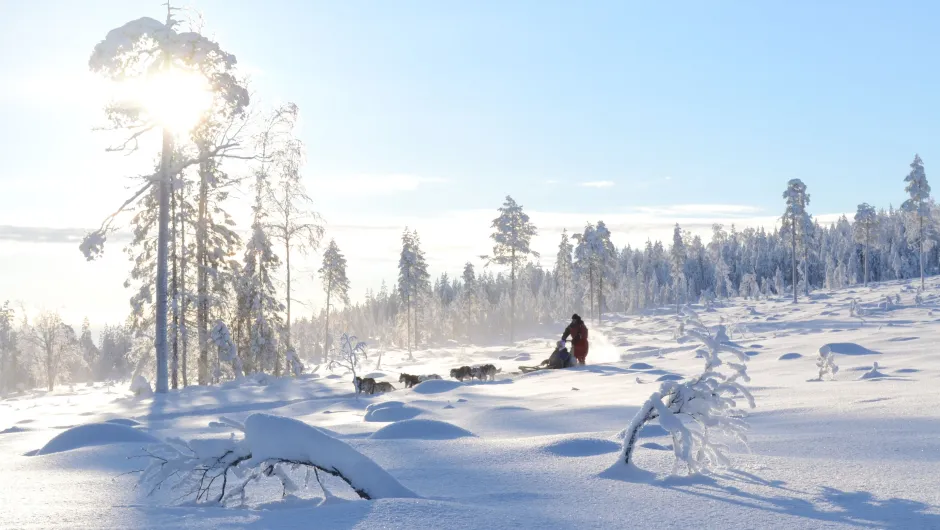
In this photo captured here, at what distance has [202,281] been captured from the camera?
79.8ft

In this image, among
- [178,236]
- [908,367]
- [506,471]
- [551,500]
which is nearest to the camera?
[551,500]

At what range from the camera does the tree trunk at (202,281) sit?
78.2 feet

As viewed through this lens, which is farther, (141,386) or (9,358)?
(9,358)

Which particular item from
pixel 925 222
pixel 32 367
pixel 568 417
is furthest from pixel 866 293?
pixel 32 367

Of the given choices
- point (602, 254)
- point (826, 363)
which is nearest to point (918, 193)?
point (602, 254)

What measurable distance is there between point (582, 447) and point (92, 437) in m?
4.13

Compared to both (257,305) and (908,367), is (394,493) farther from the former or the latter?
(257,305)

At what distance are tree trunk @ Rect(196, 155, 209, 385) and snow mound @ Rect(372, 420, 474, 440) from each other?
19.9m

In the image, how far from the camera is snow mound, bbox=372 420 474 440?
18.6 feet

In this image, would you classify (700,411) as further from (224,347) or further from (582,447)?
(224,347)

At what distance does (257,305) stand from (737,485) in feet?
86.8

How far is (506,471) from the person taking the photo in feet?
12.9

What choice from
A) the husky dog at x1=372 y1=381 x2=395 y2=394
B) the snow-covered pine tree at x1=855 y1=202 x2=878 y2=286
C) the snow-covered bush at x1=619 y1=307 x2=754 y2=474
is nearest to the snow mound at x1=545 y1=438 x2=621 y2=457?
the snow-covered bush at x1=619 y1=307 x2=754 y2=474

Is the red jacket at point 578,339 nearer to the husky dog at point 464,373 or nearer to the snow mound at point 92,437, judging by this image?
the husky dog at point 464,373
